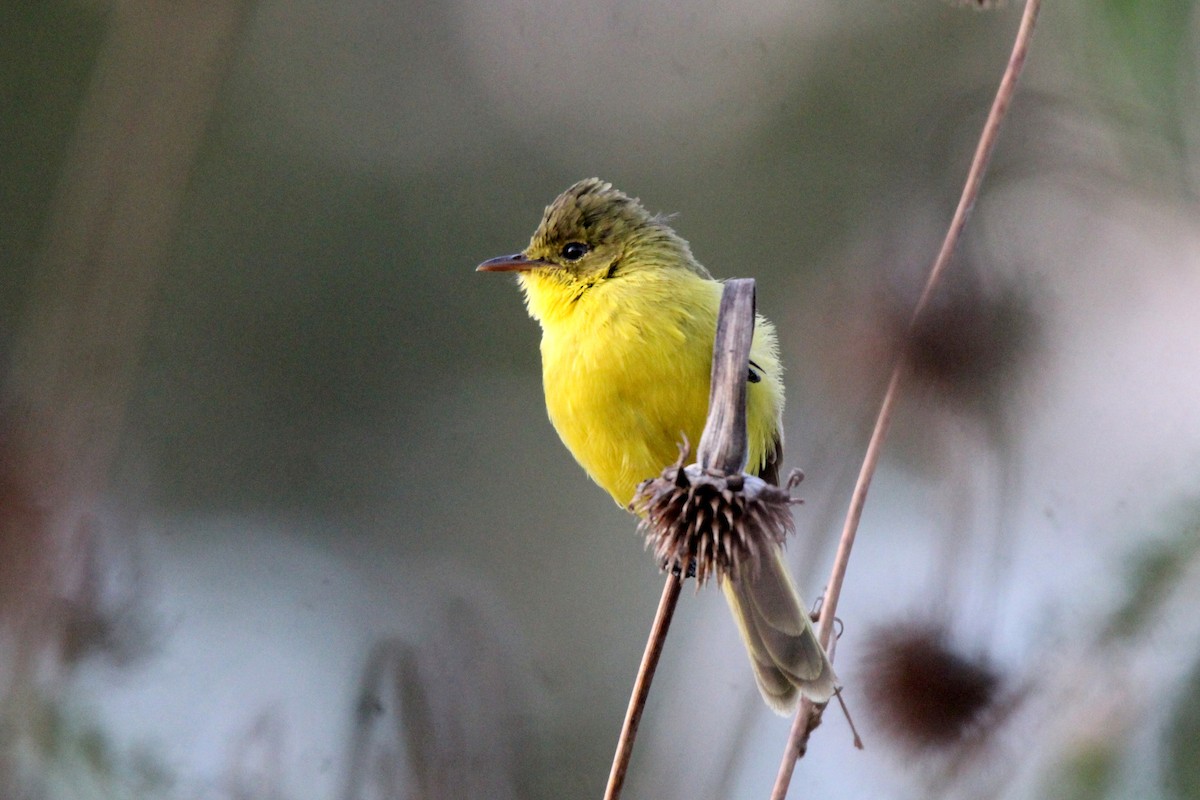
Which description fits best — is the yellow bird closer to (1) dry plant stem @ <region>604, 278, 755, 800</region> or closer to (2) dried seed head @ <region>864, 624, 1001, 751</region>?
(2) dried seed head @ <region>864, 624, 1001, 751</region>

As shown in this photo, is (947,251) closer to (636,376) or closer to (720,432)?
(720,432)

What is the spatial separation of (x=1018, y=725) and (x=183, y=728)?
1669mm

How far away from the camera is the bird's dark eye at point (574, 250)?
11.5 feet

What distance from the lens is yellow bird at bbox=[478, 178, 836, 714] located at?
294cm

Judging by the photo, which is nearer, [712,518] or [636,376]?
[712,518]

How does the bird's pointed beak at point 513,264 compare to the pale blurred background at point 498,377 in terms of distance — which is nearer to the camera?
the pale blurred background at point 498,377

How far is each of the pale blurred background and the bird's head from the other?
489 mm

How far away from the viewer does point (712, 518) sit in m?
1.93

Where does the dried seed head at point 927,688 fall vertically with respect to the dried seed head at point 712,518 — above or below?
below

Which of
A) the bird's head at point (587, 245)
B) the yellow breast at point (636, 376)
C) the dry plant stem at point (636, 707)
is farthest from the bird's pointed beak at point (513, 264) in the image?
the dry plant stem at point (636, 707)

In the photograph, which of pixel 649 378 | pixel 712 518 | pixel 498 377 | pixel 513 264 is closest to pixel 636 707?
pixel 712 518

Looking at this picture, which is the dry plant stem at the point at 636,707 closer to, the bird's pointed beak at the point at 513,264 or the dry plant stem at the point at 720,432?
the dry plant stem at the point at 720,432

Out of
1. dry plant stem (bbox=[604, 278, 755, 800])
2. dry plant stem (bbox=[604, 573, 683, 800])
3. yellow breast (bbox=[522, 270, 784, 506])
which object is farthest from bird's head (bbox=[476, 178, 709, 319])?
dry plant stem (bbox=[604, 573, 683, 800])

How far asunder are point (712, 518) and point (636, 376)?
3.52ft
